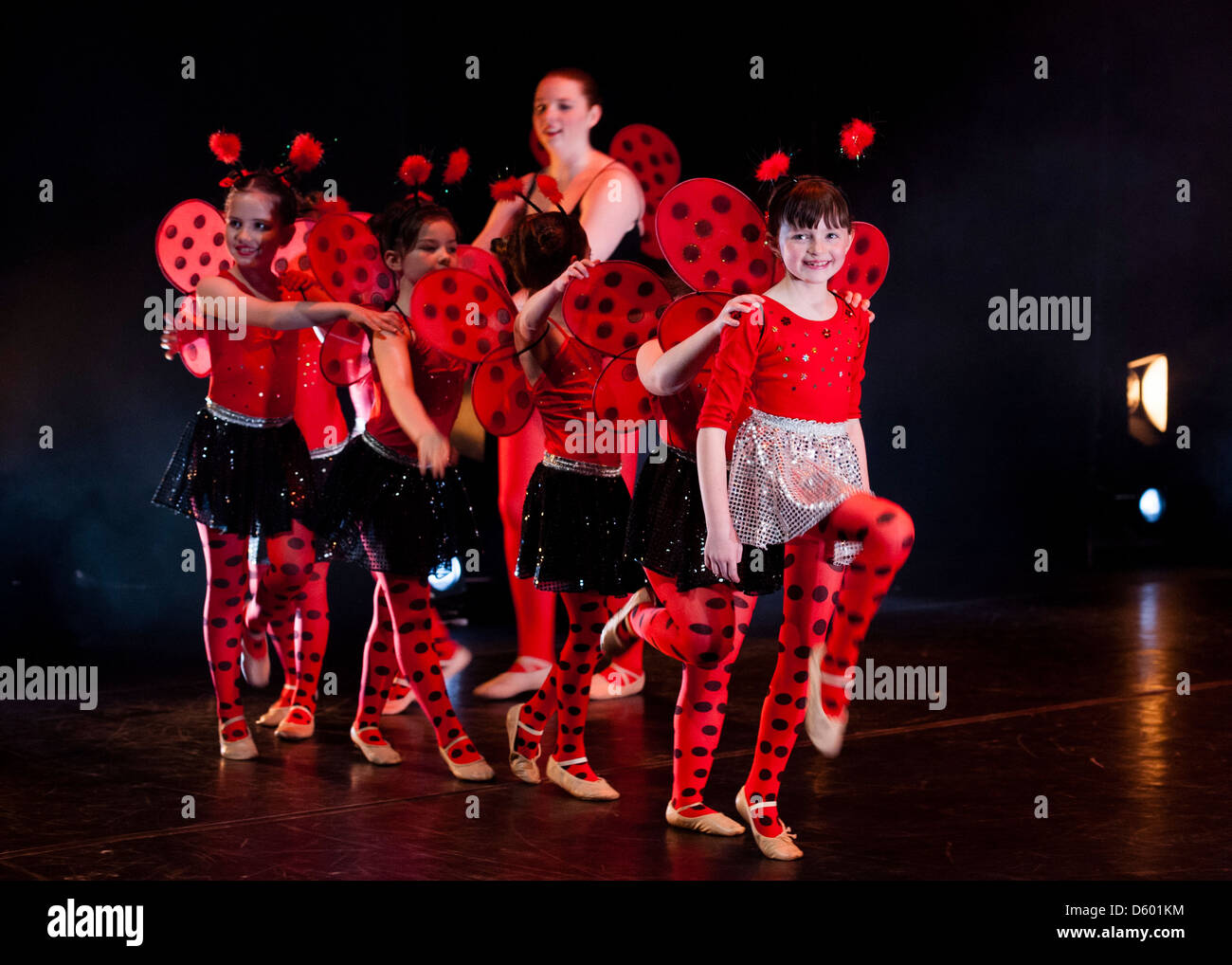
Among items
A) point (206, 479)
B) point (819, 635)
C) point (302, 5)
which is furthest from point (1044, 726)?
point (302, 5)

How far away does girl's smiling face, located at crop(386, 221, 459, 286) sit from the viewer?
136 inches

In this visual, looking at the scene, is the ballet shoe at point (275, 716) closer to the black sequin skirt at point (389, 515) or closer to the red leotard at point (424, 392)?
the black sequin skirt at point (389, 515)

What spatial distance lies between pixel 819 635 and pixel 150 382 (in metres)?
Answer: 3.84

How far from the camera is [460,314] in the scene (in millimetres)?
3398

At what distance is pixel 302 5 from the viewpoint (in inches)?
221

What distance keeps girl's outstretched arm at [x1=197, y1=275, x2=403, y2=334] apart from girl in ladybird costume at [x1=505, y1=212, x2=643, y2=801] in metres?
0.33

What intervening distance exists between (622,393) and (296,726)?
1.38 m

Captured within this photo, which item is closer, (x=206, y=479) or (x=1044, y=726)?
(x=206, y=479)

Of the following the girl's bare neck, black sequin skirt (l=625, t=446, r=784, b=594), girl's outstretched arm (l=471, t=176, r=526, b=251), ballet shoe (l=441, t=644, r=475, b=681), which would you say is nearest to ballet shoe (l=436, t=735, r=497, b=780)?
ballet shoe (l=441, t=644, r=475, b=681)

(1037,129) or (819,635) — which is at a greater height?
(1037,129)

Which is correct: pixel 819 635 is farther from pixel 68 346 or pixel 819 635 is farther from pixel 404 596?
pixel 68 346

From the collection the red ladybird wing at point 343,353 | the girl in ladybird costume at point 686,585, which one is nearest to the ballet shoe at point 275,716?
the red ladybird wing at point 343,353

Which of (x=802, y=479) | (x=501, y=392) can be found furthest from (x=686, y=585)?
(x=501, y=392)

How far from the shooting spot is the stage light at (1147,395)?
743 centimetres
